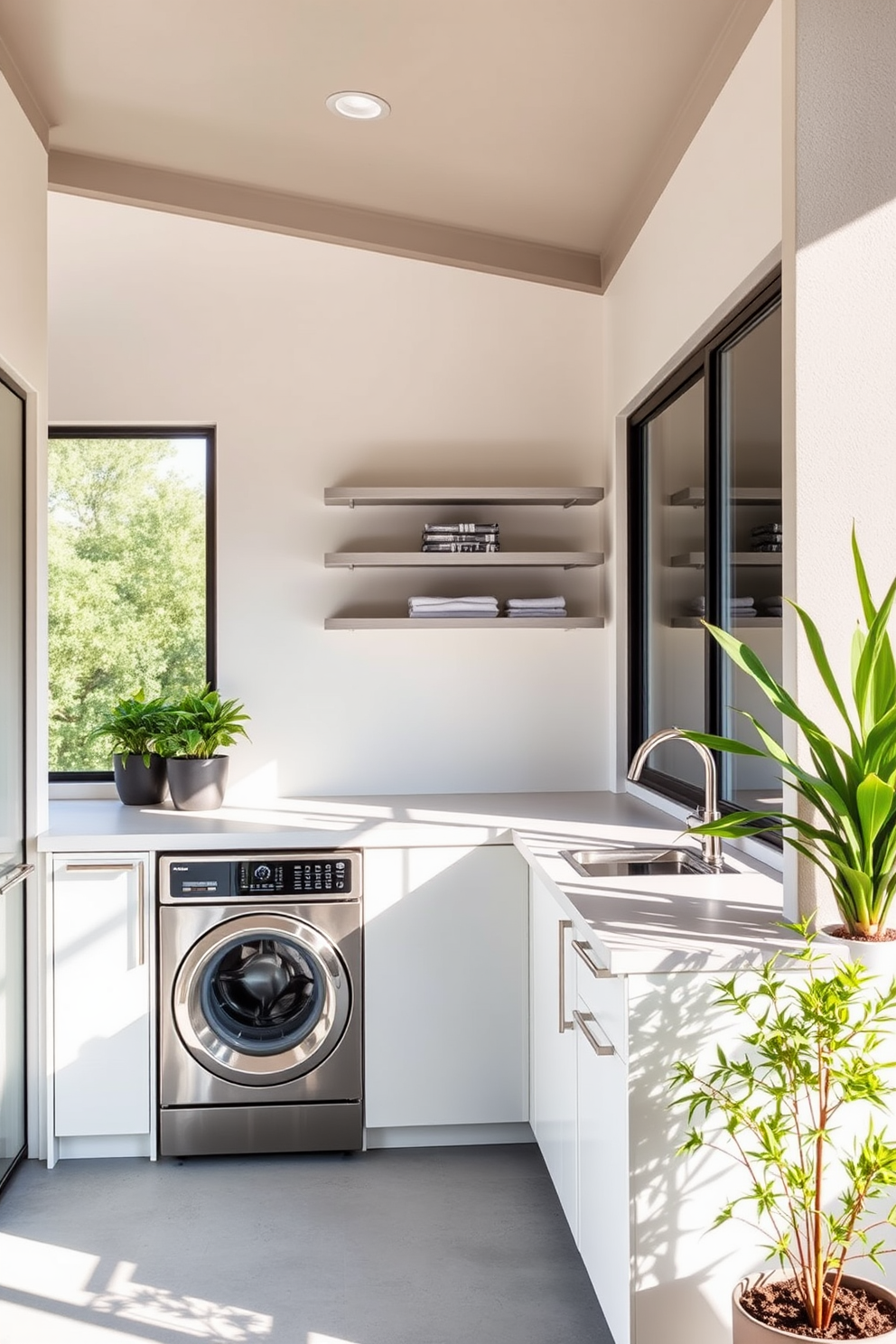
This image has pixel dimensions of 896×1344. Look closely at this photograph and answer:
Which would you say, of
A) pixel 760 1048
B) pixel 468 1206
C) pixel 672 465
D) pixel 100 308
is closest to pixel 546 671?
pixel 672 465

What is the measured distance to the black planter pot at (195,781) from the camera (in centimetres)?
331

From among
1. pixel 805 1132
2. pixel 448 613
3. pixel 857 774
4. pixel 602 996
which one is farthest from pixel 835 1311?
pixel 448 613

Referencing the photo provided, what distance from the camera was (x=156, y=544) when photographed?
372 centimetres

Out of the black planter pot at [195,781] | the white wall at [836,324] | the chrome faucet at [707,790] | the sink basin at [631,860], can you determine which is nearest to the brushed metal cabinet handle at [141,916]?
the black planter pot at [195,781]

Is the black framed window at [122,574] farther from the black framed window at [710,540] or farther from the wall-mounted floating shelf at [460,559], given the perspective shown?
the black framed window at [710,540]

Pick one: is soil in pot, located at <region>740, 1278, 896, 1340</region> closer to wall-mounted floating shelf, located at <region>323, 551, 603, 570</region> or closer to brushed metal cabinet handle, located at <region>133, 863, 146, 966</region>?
brushed metal cabinet handle, located at <region>133, 863, 146, 966</region>

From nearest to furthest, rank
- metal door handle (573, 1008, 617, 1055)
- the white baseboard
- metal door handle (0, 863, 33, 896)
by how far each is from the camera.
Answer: metal door handle (573, 1008, 617, 1055), metal door handle (0, 863, 33, 896), the white baseboard

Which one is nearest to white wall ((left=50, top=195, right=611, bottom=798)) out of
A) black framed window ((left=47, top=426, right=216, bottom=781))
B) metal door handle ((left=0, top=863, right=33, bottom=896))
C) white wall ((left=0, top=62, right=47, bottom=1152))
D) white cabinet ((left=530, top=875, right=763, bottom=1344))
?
black framed window ((left=47, top=426, right=216, bottom=781))

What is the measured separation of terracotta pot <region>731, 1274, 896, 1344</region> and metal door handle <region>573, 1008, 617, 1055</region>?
394 millimetres

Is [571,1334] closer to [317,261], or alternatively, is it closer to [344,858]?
[344,858]

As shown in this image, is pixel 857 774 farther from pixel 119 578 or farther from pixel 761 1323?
pixel 119 578

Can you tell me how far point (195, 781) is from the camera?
332cm

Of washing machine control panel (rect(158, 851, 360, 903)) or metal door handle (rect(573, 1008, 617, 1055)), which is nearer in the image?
metal door handle (rect(573, 1008, 617, 1055))

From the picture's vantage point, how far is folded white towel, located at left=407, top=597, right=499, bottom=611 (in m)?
3.49
